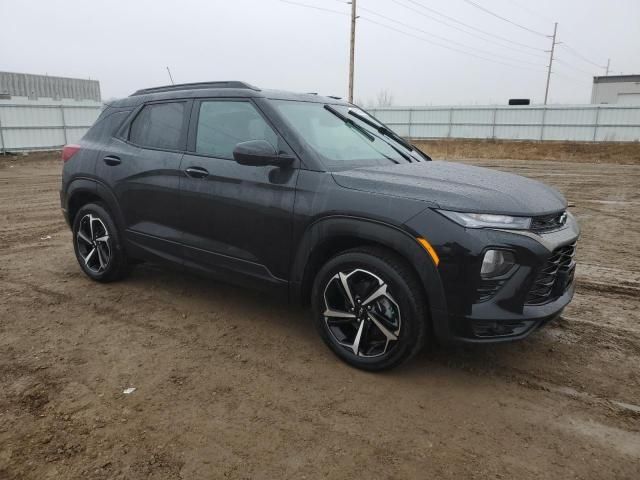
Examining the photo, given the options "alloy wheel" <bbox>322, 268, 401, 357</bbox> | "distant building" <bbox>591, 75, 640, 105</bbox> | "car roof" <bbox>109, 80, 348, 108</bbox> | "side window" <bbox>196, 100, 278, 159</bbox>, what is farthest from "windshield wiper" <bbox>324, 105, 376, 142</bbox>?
"distant building" <bbox>591, 75, 640, 105</bbox>

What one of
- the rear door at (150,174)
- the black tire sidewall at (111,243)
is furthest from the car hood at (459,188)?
the black tire sidewall at (111,243)

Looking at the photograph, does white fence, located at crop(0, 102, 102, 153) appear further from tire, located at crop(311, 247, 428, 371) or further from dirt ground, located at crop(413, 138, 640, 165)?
tire, located at crop(311, 247, 428, 371)

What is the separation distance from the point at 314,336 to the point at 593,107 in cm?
3068

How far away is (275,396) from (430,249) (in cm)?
129

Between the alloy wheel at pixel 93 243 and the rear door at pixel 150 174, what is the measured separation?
16.0 inches

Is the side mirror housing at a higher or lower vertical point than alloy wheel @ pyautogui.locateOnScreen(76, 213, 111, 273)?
higher

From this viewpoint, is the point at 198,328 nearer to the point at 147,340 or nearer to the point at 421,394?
the point at 147,340

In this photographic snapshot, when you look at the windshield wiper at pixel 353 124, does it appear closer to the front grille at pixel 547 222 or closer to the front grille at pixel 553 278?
the front grille at pixel 547 222

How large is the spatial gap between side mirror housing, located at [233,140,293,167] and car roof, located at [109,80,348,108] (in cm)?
56

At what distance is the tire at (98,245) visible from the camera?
4.82m

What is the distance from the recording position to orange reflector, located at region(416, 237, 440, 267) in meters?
2.90

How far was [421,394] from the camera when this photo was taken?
3105 mm

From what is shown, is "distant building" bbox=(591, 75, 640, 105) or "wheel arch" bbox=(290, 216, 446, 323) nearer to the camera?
"wheel arch" bbox=(290, 216, 446, 323)

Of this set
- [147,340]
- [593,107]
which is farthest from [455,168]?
[593,107]
